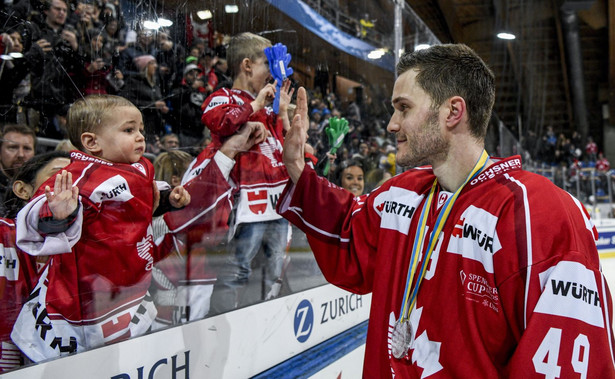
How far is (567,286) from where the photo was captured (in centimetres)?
93

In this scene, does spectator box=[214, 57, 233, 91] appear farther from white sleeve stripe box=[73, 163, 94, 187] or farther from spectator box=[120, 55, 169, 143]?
white sleeve stripe box=[73, 163, 94, 187]

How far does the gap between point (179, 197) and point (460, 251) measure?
30.0 inches

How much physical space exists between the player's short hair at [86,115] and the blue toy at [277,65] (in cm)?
65

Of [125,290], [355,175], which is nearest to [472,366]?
[125,290]

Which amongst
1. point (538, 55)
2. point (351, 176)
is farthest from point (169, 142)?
point (538, 55)

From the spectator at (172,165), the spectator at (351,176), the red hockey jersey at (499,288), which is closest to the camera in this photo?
the red hockey jersey at (499,288)

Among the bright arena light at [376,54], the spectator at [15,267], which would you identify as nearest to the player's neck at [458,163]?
the spectator at [15,267]

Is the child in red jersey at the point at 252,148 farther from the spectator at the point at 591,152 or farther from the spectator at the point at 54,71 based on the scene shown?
the spectator at the point at 591,152

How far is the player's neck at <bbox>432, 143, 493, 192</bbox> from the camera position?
3.92 feet

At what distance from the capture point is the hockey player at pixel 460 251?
0.93 m

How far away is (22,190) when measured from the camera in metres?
1.03

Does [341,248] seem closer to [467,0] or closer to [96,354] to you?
[96,354]

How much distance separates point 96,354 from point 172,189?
46cm

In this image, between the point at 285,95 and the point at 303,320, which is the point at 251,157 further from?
the point at 303,320
